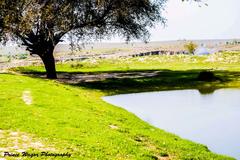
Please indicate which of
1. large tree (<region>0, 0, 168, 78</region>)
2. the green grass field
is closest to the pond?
the green grass field

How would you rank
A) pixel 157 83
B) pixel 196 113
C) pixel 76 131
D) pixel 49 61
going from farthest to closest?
pixel 49 61 < pixel 157 83 < pixel 196 113 < pixel 76 131

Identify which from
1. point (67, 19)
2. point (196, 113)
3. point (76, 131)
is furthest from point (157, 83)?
point (76, 131)

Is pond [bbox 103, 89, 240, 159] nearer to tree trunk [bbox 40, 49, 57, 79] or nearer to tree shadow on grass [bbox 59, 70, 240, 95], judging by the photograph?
tree shadow on grass [bbox 59, 70, 240, 95]

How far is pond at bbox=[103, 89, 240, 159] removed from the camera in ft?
83.7

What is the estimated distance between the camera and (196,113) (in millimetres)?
33312

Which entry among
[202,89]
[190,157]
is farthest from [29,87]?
[190,157]

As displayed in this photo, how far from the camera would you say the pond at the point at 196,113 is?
25.5 m

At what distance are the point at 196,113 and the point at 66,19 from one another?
1007 inches

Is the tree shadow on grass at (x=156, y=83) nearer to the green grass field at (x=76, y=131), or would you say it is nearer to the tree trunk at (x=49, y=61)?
the tree trunk at (x=49, y=61)

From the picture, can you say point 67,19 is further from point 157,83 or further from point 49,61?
point 157,83

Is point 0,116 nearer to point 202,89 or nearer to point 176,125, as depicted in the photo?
point 176,125

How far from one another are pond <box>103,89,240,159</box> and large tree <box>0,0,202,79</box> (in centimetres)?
1363

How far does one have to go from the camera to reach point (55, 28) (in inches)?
2191

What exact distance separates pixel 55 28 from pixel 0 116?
103 feet
